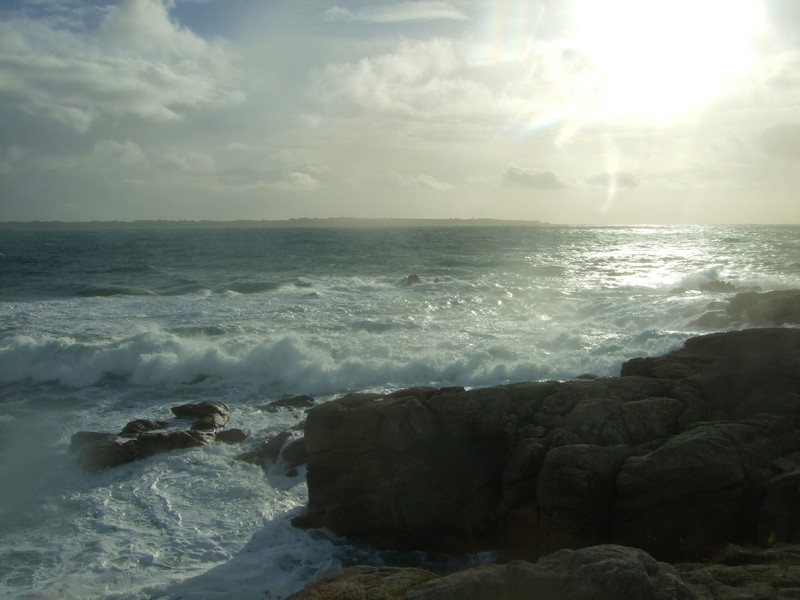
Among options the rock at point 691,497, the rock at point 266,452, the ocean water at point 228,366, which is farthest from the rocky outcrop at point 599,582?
the rock at point 266,452

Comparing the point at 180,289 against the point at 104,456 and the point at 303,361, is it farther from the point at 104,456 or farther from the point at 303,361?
the point at 104,456

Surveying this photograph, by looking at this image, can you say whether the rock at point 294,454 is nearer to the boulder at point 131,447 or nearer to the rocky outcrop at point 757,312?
the boulder at point 131,447

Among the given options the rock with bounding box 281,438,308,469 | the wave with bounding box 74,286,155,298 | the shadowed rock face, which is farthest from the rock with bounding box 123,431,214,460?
the wave with bounding box 74,286,155,298

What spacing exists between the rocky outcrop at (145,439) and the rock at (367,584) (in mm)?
8006

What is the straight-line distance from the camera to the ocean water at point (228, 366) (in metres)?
10.4

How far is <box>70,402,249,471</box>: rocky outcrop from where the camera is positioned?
1392cm

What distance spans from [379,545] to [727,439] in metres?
5.34

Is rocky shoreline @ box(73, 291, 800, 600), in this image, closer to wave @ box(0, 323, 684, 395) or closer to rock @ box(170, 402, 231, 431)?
rock @ box(170, 402, 231, 431)

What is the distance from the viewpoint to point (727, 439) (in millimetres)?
9430

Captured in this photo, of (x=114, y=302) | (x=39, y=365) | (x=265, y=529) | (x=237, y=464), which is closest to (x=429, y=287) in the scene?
(x=114, y=302)

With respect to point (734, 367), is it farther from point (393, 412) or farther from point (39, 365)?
point (39, 365)

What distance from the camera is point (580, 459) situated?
30.9ft

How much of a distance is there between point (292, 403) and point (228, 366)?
4534 millimetres

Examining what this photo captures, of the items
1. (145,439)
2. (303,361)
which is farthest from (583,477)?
(303,361)
